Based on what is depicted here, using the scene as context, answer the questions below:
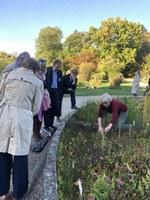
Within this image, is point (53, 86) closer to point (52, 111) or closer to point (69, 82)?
point (52, 111)

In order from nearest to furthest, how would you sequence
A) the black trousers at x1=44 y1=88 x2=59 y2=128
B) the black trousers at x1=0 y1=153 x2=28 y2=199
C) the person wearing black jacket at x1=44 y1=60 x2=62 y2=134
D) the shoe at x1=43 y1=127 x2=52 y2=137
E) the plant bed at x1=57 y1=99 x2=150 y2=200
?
the plant bed at x1=57 y1=99 x2=150 y2=200 → the black trousers at x1=0 y1=153 x2=28 y2=199 → the shoe at x1=43 y1=127 x2=52 y2=137 → the black trousers at x1=44 y1=88 x2=59 y2=128 → the person wearing black jacket at x1=44 y1=60 x2=62 y2=134

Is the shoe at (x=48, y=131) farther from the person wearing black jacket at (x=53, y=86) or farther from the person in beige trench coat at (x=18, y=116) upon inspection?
the person in beige trench coat at (x=18, y=116)

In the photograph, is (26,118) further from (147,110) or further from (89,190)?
(147,110)

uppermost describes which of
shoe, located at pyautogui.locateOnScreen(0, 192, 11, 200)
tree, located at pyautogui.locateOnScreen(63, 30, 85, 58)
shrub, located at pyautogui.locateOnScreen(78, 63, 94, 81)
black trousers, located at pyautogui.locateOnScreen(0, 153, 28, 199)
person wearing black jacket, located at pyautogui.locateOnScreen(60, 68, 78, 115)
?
tree, located at pyautogui.locateOnScreen(63, 30, 85, 58)

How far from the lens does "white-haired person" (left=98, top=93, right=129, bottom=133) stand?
5402 millimetres

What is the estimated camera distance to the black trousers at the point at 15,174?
140 inches

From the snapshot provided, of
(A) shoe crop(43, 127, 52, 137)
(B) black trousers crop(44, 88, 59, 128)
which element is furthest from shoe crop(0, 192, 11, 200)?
(B) black trousers crop(44, 88, 59, 128)

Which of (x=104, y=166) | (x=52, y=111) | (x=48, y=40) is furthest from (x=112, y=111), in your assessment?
(x=48, y=40)

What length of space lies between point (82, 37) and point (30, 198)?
182 feet

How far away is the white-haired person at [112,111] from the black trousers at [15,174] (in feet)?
6.42

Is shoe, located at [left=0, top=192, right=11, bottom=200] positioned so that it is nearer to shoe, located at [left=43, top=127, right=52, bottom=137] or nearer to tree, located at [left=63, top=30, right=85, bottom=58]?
shoe, located at [left=43, top=127, right=52, bottom=137]

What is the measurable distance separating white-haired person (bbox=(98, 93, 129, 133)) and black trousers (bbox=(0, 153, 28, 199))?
1.96 metres

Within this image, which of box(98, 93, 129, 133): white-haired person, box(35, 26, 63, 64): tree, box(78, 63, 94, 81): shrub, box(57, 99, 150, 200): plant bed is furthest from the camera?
box(35, 26, 63, 64): tree

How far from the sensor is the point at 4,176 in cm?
365
